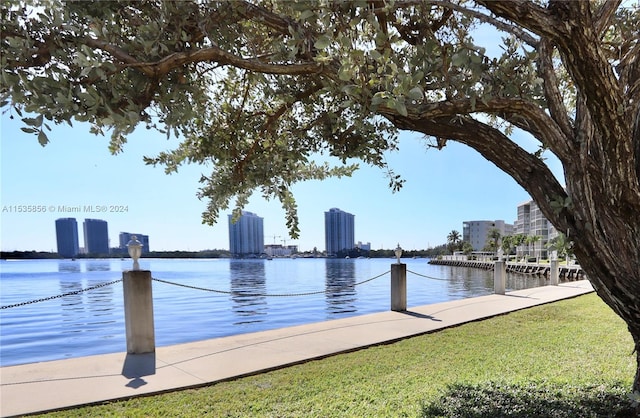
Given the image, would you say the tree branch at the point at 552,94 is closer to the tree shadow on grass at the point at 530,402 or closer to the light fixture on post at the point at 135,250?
the tree shadow on grass at the point at 530,402

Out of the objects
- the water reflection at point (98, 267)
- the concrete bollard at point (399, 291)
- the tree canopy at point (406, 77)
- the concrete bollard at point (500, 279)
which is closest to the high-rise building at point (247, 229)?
the tree canopy at point (406, 77)

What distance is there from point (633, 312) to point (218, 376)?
170 inches

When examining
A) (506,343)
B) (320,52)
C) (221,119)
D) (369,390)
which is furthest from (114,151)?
(506,343)

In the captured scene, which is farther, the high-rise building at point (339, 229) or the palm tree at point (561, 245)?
the high-rise building at point (339, 229)

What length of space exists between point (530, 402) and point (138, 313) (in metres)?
5.28

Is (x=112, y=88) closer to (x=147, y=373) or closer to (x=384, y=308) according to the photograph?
(x=147, y=373)

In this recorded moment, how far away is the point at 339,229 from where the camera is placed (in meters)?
59.8

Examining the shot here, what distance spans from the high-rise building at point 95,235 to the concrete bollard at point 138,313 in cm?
3016

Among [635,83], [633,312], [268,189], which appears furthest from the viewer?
[268,189]

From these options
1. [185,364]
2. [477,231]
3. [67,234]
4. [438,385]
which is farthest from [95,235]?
[477,231]

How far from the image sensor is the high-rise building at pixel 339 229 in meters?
51.3

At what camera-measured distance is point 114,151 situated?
3.89m

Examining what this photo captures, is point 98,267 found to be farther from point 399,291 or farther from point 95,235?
point 399,291

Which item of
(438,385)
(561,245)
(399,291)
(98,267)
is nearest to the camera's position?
(561,245)
